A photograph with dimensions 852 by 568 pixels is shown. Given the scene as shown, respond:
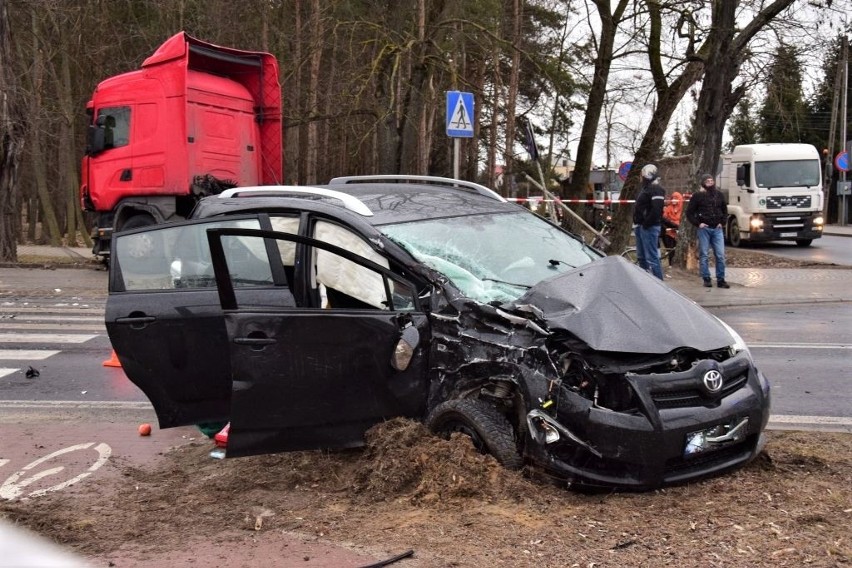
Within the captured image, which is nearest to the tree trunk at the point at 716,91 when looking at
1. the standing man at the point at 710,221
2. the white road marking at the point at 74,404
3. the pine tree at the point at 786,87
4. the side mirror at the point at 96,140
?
the pine tree at the point at 786,87

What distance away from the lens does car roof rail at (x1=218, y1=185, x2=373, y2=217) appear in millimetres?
5258

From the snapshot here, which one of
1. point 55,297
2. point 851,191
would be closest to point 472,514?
point 55,297

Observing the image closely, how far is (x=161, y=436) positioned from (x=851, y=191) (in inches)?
1754

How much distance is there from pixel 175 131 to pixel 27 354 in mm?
6583

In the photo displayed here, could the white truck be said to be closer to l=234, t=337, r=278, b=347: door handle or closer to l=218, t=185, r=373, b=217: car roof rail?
l=218, t=185, r=373, b=217: car roof rail

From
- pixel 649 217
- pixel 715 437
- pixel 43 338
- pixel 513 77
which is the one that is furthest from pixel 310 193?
pixel 513 77

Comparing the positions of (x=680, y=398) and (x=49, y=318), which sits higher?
(x=680, y=398)

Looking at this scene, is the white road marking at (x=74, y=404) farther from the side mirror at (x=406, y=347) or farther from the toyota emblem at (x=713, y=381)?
the toyota emblem at (x=713, y=381)

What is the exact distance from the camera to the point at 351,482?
475 cm

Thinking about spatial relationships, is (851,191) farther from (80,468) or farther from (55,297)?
(80,468)

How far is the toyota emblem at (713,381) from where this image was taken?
4340 mm

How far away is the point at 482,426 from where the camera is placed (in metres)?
4.39

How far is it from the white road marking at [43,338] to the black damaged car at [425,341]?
5228 millimetres

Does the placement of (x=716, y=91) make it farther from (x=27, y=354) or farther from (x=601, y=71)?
(x=27, y=354)
